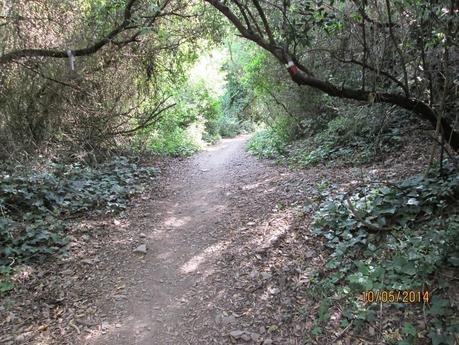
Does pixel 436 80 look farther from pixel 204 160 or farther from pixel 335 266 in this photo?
pixel 204 160

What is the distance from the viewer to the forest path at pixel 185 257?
371cm

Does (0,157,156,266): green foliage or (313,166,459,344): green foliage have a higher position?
(0,157,156,266): green foliage

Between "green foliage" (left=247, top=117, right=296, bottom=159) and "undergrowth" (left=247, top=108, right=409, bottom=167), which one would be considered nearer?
"undergrowth" (left=247, top=108, right=409, bottom=167)

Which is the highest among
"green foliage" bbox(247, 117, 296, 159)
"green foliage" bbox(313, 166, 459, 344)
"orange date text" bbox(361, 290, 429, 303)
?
"green foliage" bbox(247, 117, 296, 159)

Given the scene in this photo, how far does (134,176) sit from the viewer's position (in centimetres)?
850

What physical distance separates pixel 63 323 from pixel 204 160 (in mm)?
8503

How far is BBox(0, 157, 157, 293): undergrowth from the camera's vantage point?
190 inches

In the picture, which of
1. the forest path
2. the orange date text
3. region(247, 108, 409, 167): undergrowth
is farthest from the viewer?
region(247, 108, 409, 167): undergrowth

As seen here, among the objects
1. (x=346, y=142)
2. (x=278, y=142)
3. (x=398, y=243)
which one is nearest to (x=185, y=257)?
(x=398, y=243)

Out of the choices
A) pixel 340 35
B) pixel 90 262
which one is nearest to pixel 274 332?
pixel 90 262

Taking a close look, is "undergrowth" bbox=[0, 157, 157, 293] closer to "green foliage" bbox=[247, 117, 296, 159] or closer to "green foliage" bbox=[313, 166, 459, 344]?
"green foliage" bbox=[313, 166, 459, 344]

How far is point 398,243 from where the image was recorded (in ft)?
12.2

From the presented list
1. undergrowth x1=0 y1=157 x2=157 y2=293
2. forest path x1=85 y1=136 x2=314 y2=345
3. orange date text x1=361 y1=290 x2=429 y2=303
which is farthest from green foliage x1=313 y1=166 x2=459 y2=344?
undergrowth x1=0 y1=157 x2=157 y2=293

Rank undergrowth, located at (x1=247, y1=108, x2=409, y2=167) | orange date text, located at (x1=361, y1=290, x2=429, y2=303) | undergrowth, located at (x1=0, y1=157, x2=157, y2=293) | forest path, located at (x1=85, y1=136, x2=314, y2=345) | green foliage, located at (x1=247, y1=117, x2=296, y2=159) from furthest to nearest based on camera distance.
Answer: green foliage, located at (x1=247, y1=117, x2=296, y2=159), undergrowth, located at (x1=247, y1=108, x2=409, y2=167), undergrowth, located at (x1=0, y1=157, x2=157, y2=293), forest path, located at (x1=85, y1=136, x2=314, y2=345), orange date text, located at (x1=361, y1=290, x2=429, y2=303)
